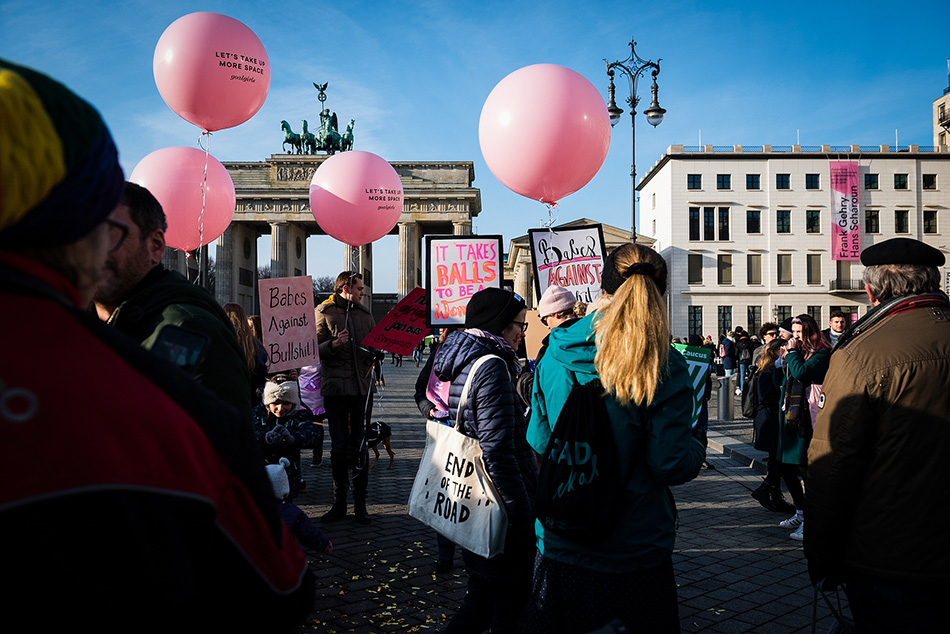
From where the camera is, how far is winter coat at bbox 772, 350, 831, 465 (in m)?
5.55

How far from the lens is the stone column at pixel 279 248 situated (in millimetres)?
50531

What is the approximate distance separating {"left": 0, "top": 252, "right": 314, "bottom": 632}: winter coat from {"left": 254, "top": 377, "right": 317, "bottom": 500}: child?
456 cm

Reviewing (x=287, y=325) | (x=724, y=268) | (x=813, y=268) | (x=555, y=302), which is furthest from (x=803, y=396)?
(x=813, y=268)

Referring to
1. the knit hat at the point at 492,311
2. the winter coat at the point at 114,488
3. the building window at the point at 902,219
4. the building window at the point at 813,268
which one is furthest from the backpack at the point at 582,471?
the building window at the point at 902,219

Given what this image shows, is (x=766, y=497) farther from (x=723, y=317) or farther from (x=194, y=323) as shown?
(x=723, y=317)

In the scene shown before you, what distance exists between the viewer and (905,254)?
2322 millimetres

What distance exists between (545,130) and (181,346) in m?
4.37

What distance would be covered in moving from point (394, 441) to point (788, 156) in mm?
48959

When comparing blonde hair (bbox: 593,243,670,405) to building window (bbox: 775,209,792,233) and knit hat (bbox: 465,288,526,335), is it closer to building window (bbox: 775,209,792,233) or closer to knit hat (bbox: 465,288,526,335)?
knit hat (bbox: 465,288,526,335)

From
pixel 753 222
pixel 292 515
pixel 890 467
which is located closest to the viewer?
pixel 890 467

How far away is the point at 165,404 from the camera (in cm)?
82

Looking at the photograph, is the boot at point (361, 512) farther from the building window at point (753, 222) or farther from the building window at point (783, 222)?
the building window at point (783, 222)

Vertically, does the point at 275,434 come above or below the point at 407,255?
below

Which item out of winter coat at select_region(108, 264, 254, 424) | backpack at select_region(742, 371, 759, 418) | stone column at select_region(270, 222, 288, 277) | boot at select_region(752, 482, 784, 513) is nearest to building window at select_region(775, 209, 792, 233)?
stone column at select_region(270, 222, 288, 277)
